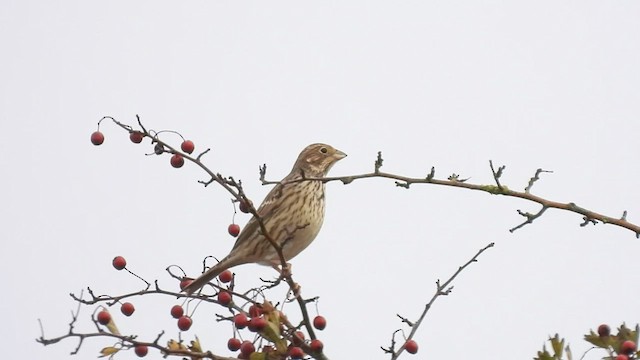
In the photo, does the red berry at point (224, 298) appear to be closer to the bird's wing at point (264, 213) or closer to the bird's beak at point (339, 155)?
the bird's wing at point (264, 213)

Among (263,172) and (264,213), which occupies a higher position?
(264,213)

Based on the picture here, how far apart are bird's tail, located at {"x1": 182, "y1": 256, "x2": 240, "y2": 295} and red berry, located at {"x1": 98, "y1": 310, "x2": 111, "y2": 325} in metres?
0.76

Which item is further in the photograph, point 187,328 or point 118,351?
point 187,328

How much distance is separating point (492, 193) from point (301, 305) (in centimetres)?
117

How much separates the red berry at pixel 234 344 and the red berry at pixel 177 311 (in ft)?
1.96

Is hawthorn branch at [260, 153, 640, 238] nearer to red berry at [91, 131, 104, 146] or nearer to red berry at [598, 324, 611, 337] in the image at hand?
red berry at [598, 324, 611, 337]

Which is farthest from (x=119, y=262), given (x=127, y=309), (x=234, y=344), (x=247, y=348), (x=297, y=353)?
(x=297, y=353)

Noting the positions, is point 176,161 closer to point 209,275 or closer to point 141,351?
point 209,275

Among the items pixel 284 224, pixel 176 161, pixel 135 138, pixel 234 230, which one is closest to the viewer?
pixel 135 138

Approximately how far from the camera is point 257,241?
7523mm

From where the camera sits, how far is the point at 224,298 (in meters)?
5.38

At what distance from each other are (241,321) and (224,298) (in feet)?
1.11

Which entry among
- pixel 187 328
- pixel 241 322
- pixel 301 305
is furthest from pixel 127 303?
pixel 301 305

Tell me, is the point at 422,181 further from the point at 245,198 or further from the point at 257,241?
the point at 257,241
